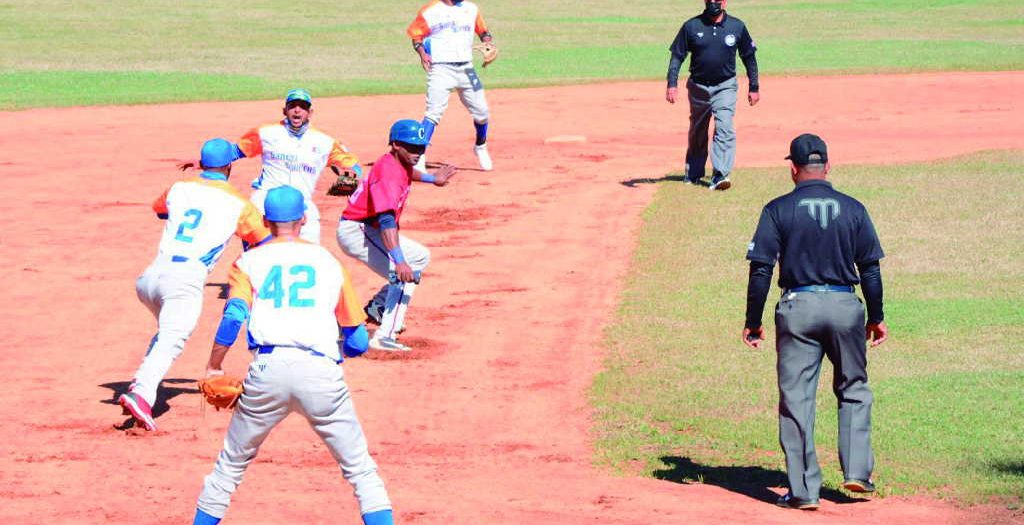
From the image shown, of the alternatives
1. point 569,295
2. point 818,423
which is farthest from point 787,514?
point 569,295

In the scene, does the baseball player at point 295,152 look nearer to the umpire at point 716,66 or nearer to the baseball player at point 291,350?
the baseball player at point 291,350

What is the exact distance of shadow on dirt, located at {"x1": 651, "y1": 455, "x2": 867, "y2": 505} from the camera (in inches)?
365

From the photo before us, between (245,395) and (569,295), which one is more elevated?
(245,395)

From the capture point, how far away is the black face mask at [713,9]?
1847 centimetres

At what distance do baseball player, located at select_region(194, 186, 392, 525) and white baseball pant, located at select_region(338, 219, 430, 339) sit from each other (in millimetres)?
4670

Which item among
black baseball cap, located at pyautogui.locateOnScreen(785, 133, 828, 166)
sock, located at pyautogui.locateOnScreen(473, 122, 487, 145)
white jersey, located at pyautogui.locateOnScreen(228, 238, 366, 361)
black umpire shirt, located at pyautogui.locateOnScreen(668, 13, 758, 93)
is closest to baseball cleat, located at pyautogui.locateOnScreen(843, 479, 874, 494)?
Answer: black baseball cap, located at pyautogui.locateOnScreen(785, 133, 828, 166)

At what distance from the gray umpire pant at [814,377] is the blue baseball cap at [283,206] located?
2.95 meters

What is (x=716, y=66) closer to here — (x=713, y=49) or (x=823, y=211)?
(x=713, y=49)

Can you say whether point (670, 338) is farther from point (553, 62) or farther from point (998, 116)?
point (553, 62)

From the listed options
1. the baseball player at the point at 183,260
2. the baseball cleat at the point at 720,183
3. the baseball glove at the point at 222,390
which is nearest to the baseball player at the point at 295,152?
the baseball player at the point at 183,260

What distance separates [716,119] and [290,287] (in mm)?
11821

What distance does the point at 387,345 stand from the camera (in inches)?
507

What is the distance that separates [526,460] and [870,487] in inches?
93.9

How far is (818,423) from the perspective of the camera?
1060cm
